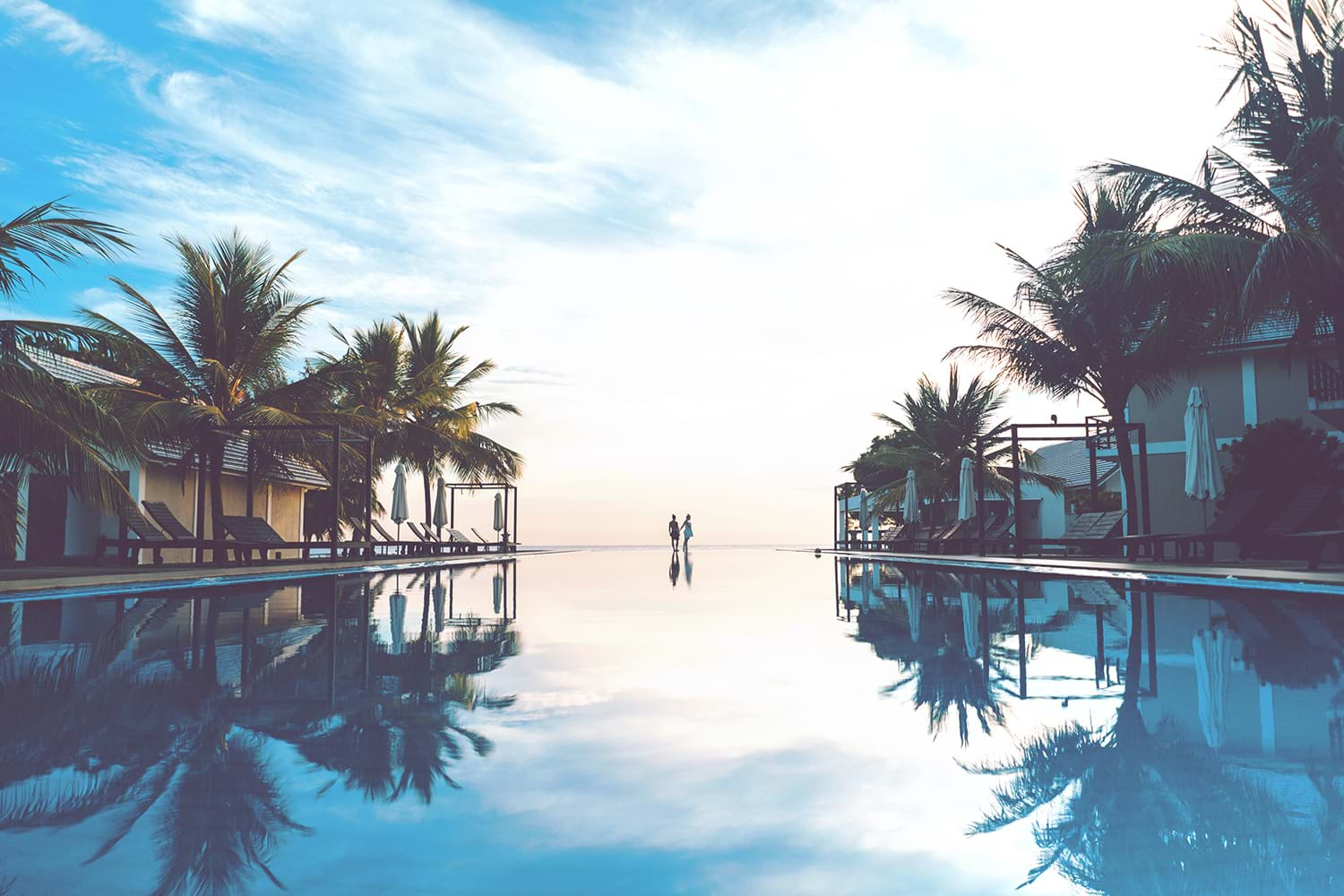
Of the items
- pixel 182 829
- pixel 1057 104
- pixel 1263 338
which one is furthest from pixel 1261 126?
pixel 182 829

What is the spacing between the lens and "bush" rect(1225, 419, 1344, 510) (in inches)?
631

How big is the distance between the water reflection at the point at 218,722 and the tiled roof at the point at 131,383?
21.9 ft

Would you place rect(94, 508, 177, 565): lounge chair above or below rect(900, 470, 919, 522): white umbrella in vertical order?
below

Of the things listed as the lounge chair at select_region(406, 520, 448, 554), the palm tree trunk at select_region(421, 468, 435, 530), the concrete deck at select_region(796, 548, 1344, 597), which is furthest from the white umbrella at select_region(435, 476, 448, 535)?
the concrete deck at select_region(796, 548, 1344, 597)

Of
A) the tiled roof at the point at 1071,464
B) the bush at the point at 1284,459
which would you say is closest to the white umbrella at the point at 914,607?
the bush at the point at 1284,459

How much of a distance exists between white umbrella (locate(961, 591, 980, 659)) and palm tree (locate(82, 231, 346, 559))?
1235 centimetres

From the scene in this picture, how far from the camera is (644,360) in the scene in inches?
1126

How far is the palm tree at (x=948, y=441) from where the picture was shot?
27.8 meters

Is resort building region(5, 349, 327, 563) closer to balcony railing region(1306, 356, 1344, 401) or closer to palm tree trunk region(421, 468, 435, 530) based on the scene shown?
palm tree trunk region(421, 468, 435, 530)

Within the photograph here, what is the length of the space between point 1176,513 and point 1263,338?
4.17 metres

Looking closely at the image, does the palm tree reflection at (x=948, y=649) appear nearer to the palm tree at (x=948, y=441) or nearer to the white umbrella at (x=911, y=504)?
the white umbrella at (x=911, y=504)

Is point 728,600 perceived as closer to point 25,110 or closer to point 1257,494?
point 1257,494

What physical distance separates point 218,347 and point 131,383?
1.70 meters

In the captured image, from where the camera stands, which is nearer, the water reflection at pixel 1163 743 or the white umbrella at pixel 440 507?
the water reflection at pixel 1163 743
